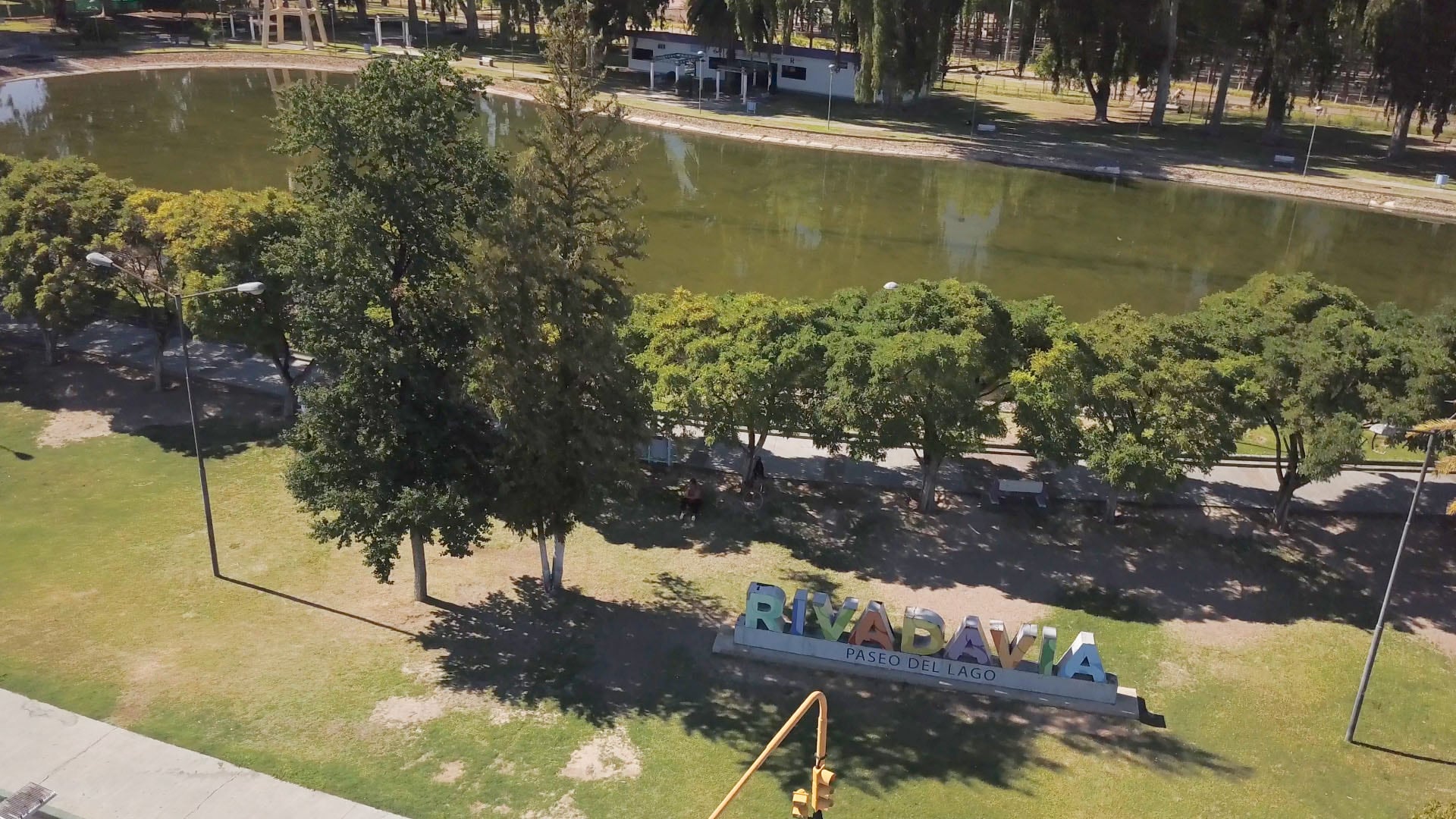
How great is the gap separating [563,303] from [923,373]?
1004cm

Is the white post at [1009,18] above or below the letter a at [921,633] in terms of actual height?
above

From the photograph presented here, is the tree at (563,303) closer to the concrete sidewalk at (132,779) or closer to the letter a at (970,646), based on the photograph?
the concrete sidewalk at (132,779)

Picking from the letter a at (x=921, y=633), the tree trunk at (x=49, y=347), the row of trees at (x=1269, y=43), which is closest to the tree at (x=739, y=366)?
the letter a at (x=921, y=633)

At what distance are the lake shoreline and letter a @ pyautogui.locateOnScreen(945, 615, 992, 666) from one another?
4488 cm

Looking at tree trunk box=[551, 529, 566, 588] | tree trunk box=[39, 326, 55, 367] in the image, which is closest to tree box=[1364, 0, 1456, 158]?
tree trunk box=[551, 529, 566, 588]

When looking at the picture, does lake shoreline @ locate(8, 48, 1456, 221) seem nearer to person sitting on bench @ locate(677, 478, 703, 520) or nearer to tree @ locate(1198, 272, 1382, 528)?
person sitting on bench @ locate(677, 478, 703, 520)

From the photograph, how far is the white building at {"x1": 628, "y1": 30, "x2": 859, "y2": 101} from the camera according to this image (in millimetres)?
90125

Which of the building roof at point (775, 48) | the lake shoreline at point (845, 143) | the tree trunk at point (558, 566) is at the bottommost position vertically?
the tree trunk at point (558, 566)

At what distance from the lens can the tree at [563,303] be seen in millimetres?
20922

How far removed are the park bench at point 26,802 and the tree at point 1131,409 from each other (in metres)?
22.3

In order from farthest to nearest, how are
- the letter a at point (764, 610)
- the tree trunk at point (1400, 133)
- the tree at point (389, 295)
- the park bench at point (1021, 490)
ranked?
the tree trunk at point (1400, 133)
the park bench at point (1021, 490)
the letter a at point (764, 610)
the tree at point (389, 295)

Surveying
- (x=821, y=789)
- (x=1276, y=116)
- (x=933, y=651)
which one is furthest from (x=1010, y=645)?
(x=1276, y=116)

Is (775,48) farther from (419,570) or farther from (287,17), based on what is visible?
(419,570)

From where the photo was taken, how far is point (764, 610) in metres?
23.7
